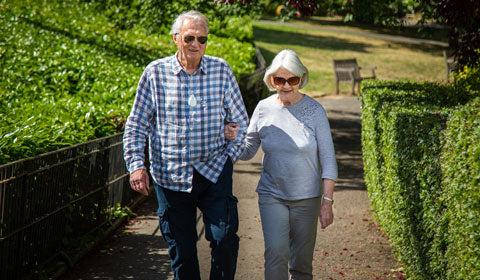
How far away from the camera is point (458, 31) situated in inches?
361

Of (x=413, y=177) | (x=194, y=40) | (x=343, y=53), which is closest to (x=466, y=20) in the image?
(x=413, y=177)

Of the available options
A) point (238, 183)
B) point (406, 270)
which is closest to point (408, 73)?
point (238, 183)

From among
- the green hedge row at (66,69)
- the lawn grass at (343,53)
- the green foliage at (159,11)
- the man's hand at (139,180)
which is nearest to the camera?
the man's hand at (139,180)

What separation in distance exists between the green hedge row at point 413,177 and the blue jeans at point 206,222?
1472mm

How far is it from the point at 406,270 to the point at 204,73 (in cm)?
262

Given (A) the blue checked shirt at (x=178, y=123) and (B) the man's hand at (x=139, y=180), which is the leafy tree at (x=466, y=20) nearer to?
(A) the blue checked shirt at (x=178, y=123)

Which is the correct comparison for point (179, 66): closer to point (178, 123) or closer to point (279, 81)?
point (178, 123)

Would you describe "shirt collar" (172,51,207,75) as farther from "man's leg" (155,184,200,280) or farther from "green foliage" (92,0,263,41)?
"green foliage" (92,0,263,41)

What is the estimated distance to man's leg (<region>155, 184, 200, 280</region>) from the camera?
408cm

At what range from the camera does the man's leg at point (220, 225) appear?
4.06m

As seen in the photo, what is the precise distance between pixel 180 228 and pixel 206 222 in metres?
0.18

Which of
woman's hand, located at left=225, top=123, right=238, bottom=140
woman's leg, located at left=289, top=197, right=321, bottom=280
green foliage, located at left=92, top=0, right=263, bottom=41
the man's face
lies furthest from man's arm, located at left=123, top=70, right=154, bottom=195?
green foliage, located at left=92, top=0, right=263, bottom=41

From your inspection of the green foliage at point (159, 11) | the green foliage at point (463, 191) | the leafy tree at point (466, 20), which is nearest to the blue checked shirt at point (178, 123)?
the green foliage at point (463, 191)

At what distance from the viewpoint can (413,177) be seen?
16.5ft
